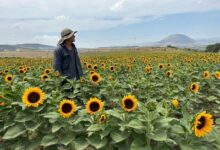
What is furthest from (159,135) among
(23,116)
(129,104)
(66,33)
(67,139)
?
(66,33)

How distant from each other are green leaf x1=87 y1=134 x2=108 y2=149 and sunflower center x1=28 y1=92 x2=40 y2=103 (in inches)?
39.8

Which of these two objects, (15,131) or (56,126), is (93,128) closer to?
(56,126)

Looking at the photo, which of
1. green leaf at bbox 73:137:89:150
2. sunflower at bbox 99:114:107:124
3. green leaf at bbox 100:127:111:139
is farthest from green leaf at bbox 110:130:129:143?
green leaf at bbox 73:137:89:150

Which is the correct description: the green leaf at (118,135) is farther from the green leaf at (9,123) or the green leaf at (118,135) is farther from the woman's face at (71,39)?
the woman's face at (71,39)

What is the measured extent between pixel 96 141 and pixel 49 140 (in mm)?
660

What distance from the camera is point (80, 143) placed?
4.09 m

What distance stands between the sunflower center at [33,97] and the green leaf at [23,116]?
174 mm

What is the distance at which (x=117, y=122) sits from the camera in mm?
4059

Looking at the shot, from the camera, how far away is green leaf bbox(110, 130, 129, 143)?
12.6 feet

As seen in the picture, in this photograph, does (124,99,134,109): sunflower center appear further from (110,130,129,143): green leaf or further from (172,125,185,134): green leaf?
(172,125,185,134): green leaf

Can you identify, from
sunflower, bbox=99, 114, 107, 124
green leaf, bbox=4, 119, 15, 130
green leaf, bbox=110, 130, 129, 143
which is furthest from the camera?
green leaf, bbox=4, 119, 15, 130

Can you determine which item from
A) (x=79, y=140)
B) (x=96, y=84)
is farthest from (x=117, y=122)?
(x=96, y=84)

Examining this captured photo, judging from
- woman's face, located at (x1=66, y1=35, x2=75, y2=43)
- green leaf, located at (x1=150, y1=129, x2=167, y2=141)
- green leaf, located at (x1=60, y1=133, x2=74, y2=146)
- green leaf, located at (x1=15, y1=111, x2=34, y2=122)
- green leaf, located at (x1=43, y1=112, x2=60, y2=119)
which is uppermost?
woman's face, located at (x1=66, y1=35, x2=75, y2=43)

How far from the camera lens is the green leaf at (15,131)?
4.48m
